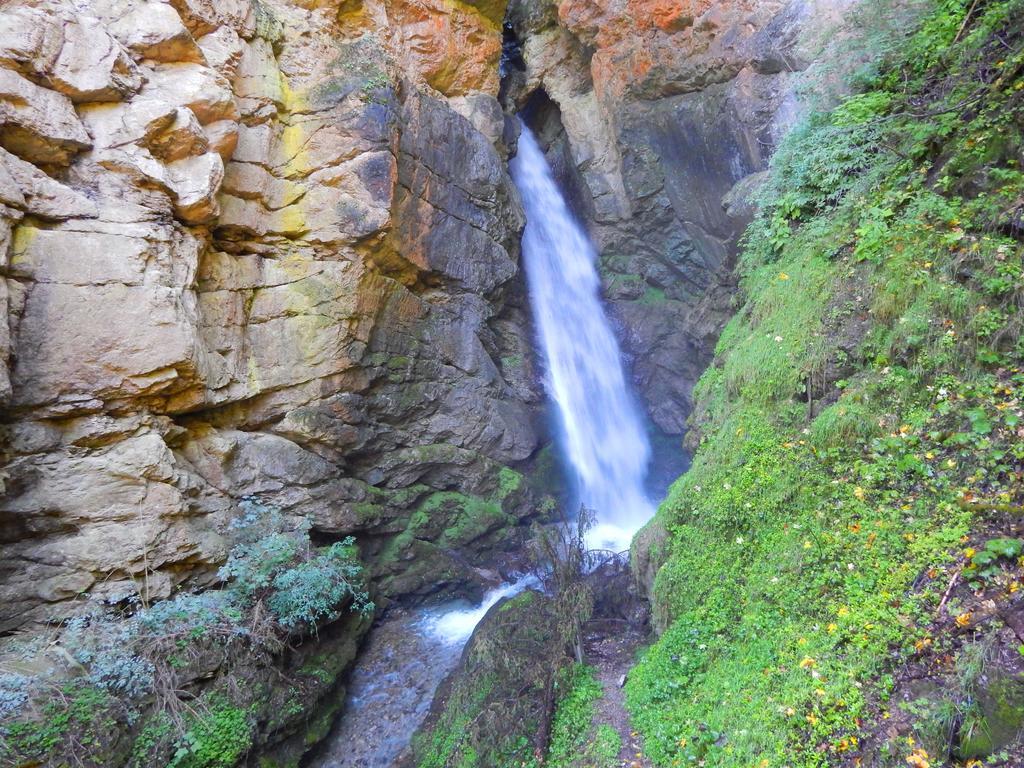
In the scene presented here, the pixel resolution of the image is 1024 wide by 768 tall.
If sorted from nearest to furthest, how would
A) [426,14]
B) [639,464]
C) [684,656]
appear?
[684,656], [426,14], [639,464]

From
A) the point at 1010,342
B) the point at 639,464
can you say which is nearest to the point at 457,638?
the point at 639,464

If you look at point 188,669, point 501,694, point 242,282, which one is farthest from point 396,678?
point 242,282

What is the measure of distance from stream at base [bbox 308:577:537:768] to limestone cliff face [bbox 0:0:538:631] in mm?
747

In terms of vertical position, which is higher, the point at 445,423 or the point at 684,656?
the point at 445,423

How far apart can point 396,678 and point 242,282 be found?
6.73 m

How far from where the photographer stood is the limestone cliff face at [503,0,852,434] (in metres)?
11.4

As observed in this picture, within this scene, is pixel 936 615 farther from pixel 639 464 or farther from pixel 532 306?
pixel 532 306

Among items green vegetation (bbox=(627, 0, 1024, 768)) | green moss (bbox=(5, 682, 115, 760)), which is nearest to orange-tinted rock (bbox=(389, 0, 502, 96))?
green vegetation (bbox=(627, 0, 1024, 768))

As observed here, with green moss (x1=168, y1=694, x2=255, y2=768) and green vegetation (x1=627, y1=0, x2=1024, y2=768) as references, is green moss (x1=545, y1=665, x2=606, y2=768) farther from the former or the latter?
green moss (x1=168, y1=694, x2=255, y2=768)

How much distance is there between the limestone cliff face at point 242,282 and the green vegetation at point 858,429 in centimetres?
548

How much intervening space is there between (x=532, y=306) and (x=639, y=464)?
16.6 feet

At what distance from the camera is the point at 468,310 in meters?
11.4

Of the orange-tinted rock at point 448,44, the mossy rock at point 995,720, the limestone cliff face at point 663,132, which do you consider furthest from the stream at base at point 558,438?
the mossy rock at point 995,720

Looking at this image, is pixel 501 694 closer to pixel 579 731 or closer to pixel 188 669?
pixel 579 731
